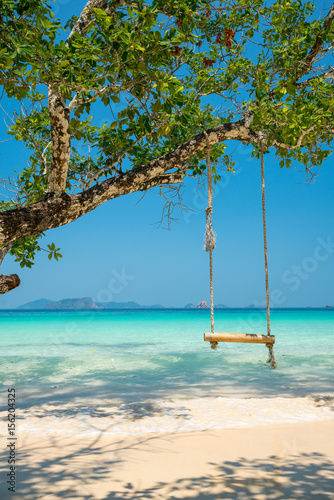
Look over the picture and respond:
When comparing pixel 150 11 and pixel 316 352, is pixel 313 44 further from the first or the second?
pixel 316 352

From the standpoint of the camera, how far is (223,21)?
5.14m

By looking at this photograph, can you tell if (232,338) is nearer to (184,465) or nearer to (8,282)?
(184,465)

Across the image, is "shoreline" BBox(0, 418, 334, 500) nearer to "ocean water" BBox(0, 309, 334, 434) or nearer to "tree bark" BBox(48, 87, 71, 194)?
"ocean water" BBox(0, 309, 334, 434)

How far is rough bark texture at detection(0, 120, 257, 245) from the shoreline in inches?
75.6

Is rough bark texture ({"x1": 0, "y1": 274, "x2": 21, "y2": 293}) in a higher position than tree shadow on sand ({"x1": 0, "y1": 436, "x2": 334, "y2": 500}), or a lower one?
higher

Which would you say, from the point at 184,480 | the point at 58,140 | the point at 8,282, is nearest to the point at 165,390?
the point at 8,282

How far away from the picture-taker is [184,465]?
3.33m

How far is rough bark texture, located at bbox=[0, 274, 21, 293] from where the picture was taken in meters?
4.15

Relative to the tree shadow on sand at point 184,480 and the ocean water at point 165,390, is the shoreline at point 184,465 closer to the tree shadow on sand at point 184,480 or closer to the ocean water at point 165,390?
the tree shadow on sand at point 184,480

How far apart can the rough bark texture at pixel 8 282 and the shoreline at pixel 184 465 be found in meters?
1.47

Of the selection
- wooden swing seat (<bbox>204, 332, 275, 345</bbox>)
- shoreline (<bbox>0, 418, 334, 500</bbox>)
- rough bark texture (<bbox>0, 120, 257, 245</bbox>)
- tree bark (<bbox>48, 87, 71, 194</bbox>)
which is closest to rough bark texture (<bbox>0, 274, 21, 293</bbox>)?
rough bark texture (<bbox>0, 120, 257, 245</bbox>)

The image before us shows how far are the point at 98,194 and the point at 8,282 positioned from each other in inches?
49.1

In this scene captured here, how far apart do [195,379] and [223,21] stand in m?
5.60

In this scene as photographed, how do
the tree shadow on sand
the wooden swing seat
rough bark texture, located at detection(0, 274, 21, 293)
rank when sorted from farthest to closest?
the wooden swing seat
rough bark texture, located at detection(0, 274, 21, 293)
the tree shadow on sand
